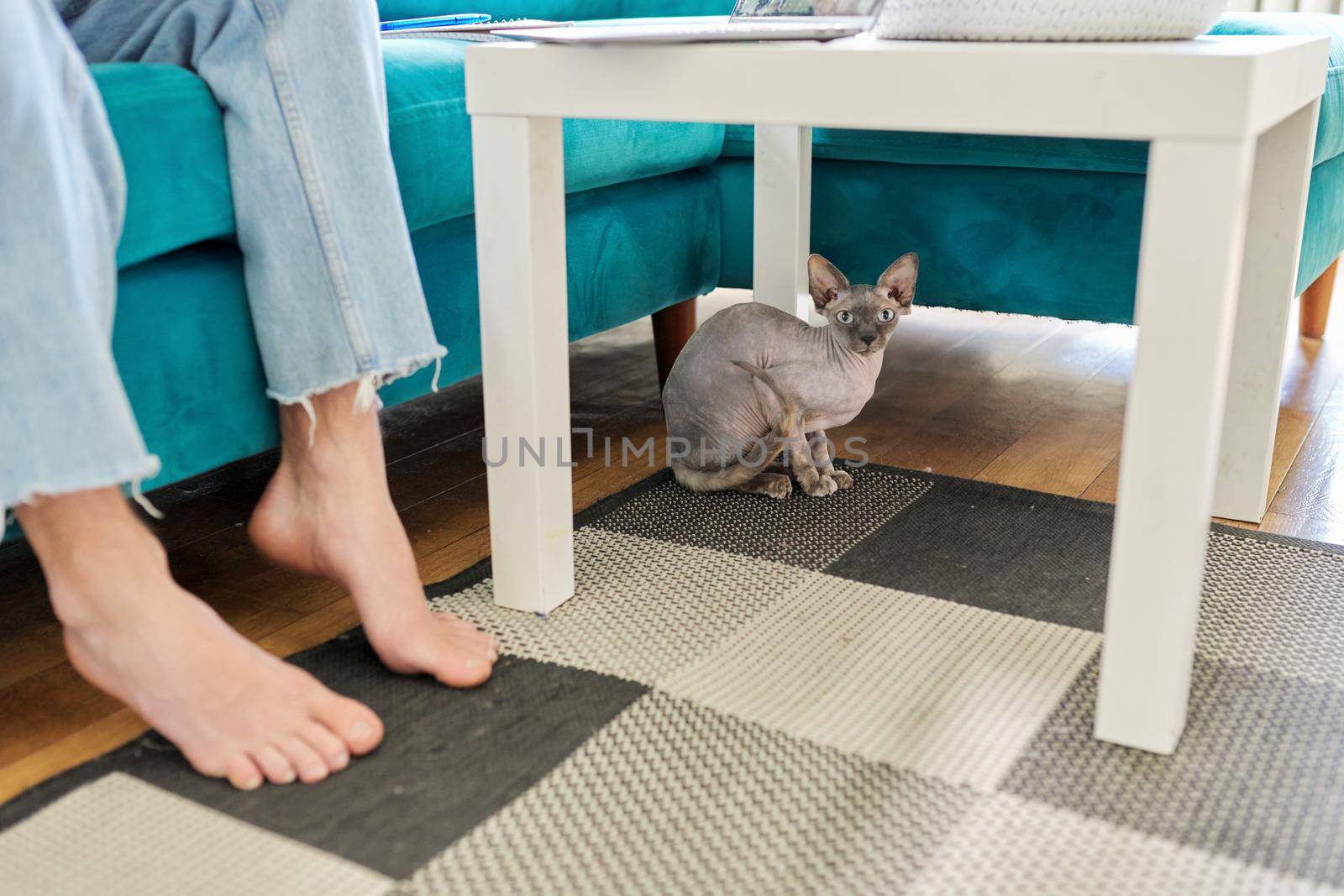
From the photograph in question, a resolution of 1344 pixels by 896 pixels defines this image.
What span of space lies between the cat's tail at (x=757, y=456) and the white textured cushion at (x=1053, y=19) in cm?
48

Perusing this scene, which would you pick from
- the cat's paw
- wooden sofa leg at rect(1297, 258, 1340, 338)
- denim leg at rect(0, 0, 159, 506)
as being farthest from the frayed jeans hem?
wooden sofa leg at rect(1297, 258, 1340, 338)

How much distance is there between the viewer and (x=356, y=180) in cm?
90

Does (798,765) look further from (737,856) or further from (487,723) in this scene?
(487,723)

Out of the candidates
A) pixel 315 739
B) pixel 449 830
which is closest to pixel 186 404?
pixel 315 739

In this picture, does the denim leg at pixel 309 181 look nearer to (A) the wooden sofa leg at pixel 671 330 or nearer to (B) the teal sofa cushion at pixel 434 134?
(B) the teal sofa cushion at pixel 434 134

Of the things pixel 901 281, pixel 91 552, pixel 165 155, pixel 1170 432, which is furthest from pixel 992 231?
pixel 91 552

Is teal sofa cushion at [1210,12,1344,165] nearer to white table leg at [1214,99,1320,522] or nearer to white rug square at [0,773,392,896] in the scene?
white table leg at [1214,99,1320,522]

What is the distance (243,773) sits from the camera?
30.9 inches

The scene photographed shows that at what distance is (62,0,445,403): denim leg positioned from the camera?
878 millimetres

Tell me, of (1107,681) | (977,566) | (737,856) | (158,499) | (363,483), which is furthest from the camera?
(158,499)

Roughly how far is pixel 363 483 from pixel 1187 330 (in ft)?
1.97

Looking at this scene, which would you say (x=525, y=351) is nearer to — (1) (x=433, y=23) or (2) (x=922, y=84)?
(2) (x=922, y=84)

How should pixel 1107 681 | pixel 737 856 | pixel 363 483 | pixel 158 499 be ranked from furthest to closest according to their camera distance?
pixel 158 499, pixel 363 483, pixel 1107 681, pixel 737 856

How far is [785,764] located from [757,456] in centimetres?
57
